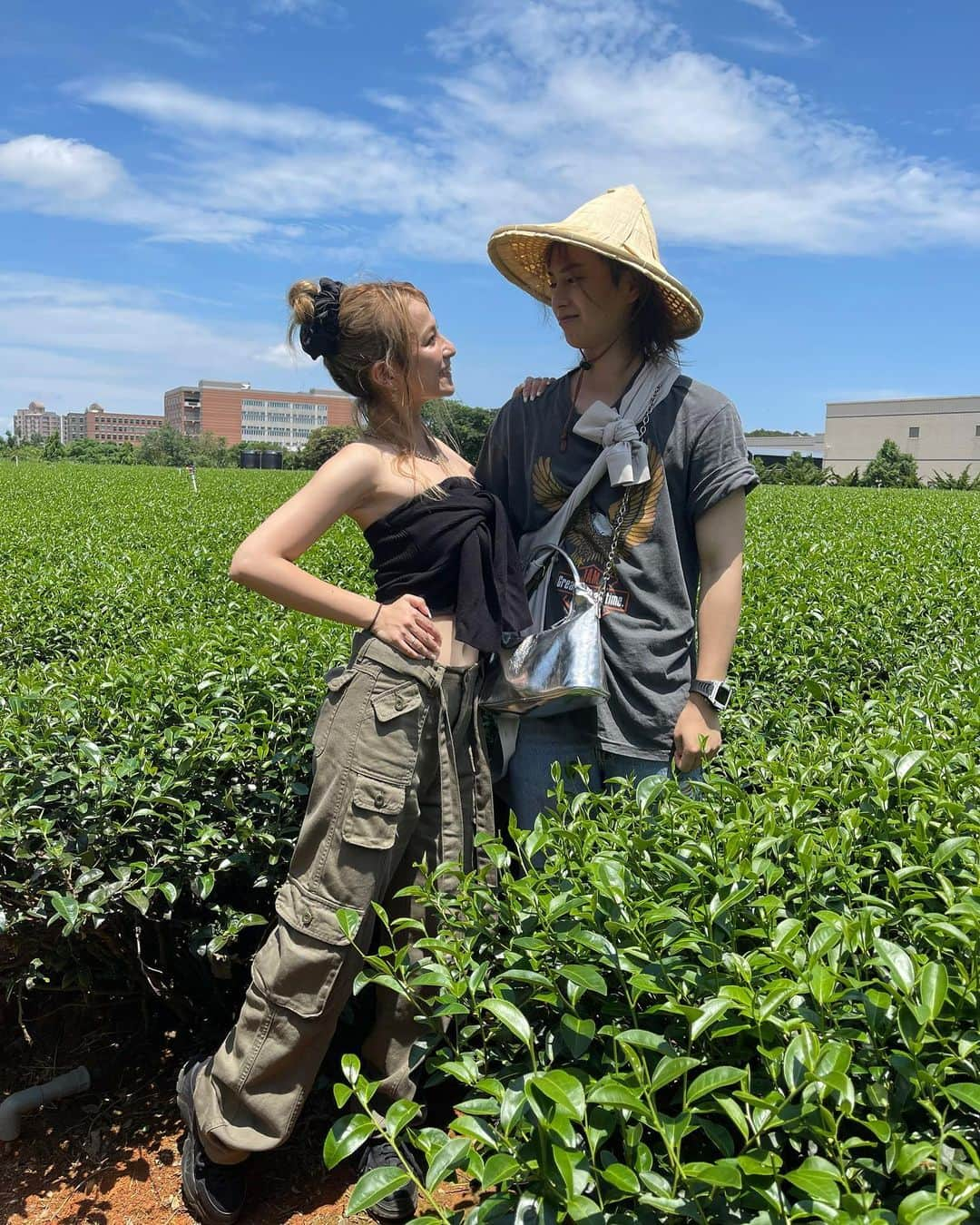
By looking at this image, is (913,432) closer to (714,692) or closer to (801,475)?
(801,475)

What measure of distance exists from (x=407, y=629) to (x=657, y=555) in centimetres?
61

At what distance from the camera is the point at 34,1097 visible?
8.79 feet

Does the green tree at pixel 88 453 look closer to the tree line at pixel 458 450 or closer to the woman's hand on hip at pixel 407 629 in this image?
the tree line at pixel 458 450

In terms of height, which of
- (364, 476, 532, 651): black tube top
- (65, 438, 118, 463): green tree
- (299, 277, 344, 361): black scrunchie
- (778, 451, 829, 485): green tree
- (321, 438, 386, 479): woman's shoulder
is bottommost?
(364, 476, 532, 651): black tube top

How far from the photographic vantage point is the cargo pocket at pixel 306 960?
2.12 m

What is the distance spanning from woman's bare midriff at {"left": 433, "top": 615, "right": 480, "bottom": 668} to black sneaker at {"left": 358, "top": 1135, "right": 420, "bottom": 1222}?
42.0 inches

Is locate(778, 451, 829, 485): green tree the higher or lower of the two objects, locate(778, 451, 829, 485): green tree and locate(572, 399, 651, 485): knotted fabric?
the higher

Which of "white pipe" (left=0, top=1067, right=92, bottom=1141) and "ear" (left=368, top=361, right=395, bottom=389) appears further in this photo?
"white pipe" (left=0, top=1067, right=92, bottom=1141)

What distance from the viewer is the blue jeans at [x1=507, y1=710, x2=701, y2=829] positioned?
2320 mm

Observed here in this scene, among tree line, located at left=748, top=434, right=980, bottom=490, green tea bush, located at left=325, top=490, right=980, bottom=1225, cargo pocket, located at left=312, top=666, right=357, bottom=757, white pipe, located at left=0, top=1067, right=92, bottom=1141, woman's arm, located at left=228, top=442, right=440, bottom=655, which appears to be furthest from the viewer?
tree line, located at left=748, top=434, right=980, bottom=490

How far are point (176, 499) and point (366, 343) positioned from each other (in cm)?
1547

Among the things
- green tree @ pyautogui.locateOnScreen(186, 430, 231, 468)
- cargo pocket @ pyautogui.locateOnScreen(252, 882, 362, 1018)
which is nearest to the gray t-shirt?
cargo pocket @ pyautogui.locateOnScreen(252, 882, 362, 1018)

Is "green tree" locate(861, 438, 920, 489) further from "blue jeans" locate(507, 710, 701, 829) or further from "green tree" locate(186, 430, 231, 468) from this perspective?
"blue jeans" locate(507, 710, 701, 829)

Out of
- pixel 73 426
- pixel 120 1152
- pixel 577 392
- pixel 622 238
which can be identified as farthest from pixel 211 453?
pixel 73 426
